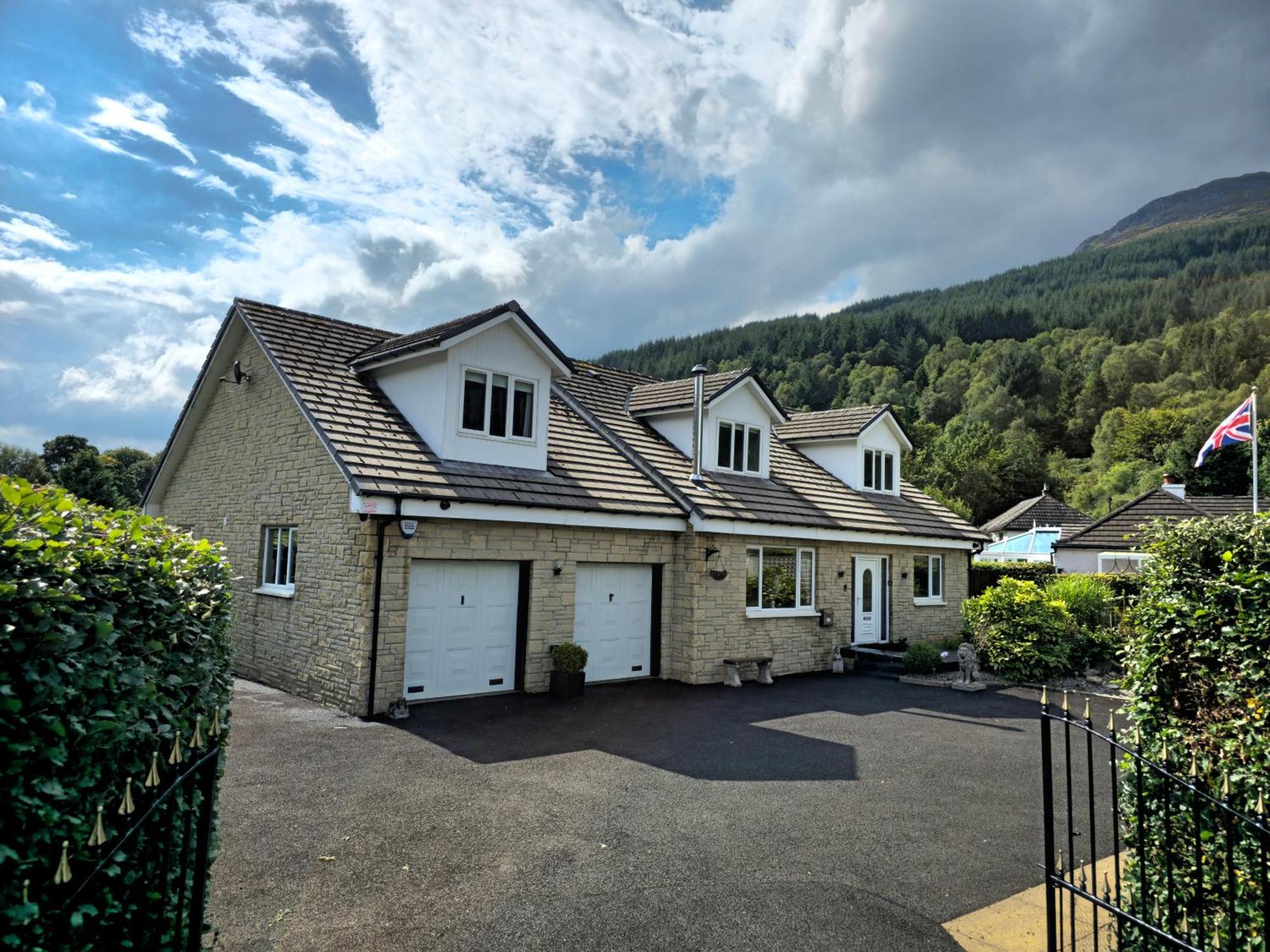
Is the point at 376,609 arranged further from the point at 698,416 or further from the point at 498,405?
the point at 698,416

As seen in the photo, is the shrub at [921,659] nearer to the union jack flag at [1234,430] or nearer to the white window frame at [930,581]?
the white window frame at [930,581]

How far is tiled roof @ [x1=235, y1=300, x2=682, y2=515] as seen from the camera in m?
11.9

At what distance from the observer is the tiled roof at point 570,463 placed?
40.3 feet

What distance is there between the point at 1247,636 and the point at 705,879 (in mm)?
4078

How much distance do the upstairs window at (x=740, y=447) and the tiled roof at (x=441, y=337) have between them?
5.32 meters

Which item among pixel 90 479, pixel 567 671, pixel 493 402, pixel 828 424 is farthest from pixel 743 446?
pixel 90 479

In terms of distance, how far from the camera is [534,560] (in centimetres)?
1317

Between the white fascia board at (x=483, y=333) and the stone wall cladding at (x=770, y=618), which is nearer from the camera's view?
the white fascia board at (x=483, y=333)

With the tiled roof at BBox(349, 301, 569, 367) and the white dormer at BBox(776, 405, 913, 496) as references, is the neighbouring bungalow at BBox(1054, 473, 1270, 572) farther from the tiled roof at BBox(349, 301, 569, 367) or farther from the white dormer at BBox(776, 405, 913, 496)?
the tiled roof at BBox(349, 301, 569, 367)

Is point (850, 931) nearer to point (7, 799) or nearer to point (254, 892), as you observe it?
point (254, 892)

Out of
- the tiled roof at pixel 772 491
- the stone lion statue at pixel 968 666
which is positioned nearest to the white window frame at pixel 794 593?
the tiled roof at pixel 772 491

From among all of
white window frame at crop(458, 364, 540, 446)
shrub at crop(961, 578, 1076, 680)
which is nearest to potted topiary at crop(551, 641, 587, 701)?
white window frame at crop(458, 364, 540, 446)

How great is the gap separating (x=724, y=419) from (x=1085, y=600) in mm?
10473

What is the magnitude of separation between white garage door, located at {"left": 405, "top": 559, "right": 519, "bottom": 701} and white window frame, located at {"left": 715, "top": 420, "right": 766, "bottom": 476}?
6.67 metres
